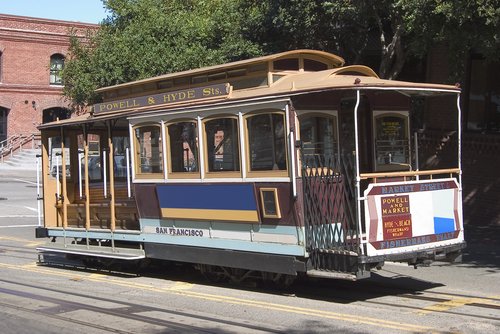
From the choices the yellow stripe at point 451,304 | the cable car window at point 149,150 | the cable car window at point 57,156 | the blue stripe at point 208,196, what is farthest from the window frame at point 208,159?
the cable car window at point 57,156

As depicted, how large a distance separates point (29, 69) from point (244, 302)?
38.0 meters

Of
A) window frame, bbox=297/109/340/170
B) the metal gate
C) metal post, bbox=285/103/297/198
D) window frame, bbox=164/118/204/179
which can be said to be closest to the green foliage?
window frame, bbox=297/109/340/170

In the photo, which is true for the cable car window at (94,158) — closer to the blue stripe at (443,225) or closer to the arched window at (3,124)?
the blue stripe at (443,225)

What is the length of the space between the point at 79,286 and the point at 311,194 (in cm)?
426

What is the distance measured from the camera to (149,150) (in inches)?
407

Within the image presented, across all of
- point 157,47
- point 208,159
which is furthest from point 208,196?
point 157,47

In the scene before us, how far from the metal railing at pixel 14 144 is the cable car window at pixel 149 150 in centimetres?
3263

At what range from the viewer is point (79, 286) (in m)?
10.0

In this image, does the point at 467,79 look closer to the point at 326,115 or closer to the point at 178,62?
the point at 178,62

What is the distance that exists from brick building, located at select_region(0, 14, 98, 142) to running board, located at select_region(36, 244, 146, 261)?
31439 mm

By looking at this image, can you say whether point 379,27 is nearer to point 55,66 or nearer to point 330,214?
point 330,214

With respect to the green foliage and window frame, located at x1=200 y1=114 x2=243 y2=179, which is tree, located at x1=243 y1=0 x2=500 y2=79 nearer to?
the green foliage

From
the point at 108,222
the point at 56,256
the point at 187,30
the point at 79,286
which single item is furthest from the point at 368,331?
the point at 187,30

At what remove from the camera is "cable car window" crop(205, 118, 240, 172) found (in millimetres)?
9000
